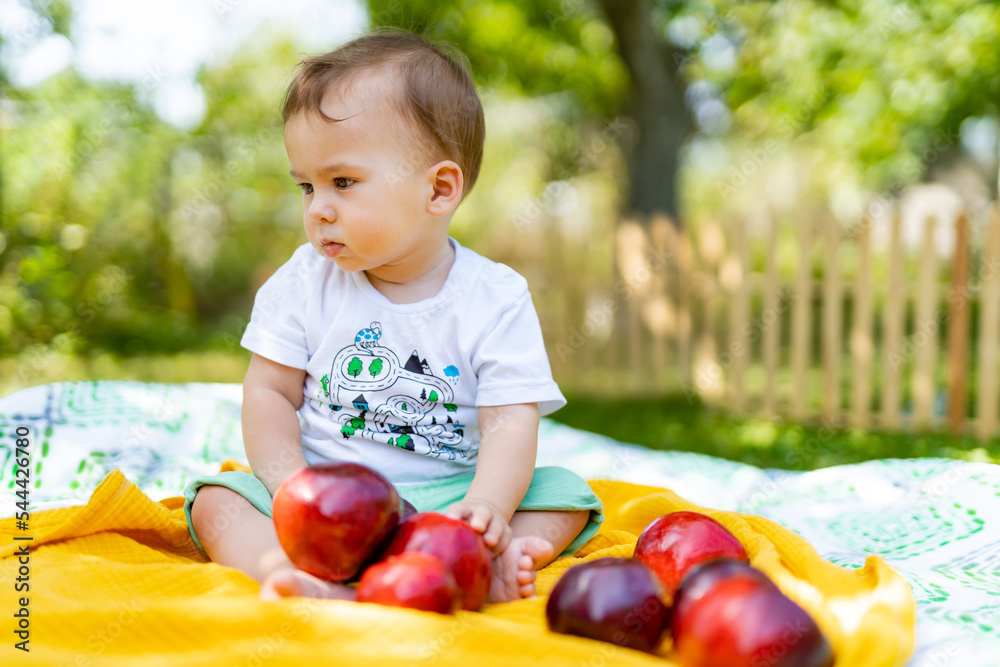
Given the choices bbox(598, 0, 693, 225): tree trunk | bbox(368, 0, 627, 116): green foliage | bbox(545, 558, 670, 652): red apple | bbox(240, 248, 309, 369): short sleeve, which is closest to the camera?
bbox(545, 558, 670, 652): red apple

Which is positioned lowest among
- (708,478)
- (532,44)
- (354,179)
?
(708,478)

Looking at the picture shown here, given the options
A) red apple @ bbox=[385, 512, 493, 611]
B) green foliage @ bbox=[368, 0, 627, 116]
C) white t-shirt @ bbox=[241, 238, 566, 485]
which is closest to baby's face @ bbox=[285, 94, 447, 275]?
white t-shirt @ bbox=[241, 238, 566, 485]

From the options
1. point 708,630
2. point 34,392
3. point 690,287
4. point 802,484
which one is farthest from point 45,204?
point 708,630

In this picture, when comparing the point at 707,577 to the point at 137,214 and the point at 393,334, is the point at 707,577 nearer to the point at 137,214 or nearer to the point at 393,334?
the point at 393,334

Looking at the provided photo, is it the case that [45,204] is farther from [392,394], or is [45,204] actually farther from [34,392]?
[392,394]

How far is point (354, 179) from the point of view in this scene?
1933 millimetres

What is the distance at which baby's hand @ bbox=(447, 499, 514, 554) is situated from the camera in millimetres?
1650

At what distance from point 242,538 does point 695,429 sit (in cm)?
394

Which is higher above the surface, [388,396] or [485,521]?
[388,396]

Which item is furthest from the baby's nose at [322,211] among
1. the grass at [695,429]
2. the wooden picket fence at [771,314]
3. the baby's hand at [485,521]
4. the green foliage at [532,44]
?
the green foliage at [532,44]

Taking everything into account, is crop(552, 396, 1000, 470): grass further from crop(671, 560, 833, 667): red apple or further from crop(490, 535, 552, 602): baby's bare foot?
crop(671, 560, 833, 667): red apple

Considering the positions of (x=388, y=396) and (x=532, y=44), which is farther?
(x=532, y=44)

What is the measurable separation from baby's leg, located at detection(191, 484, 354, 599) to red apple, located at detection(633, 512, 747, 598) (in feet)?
2.19

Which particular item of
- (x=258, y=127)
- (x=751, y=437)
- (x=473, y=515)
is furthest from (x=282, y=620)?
(x=258, y=127)
